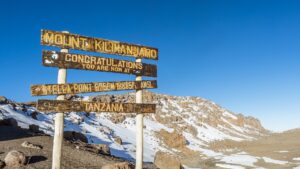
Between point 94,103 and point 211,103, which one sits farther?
point 211,103

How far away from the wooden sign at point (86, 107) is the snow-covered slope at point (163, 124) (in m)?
28.9

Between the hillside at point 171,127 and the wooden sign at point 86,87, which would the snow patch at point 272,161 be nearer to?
the hillside at point 171,127

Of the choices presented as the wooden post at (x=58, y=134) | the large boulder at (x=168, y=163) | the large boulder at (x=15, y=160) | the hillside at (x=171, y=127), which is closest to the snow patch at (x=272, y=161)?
the hillside at (x=171, y=127)

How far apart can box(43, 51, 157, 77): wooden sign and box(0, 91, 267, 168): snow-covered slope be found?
28984 millimetres

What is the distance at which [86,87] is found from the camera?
12.2m

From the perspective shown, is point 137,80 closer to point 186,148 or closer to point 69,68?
point 69,68

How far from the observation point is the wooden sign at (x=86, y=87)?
1127 cm

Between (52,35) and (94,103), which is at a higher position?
(52,35)

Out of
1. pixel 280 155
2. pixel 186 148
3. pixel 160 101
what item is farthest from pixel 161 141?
pixel 160 101

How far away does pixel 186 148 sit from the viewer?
91000 mm

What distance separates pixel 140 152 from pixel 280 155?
5537 centimetres

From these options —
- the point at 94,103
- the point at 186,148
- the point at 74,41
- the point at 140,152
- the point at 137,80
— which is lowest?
the point at 186,148

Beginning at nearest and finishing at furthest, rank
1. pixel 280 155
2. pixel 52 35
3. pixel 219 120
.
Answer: pixel 52 35
pixel 280 155
pixel 219 120

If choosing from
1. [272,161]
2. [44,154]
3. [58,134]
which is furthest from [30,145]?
[272,161]
